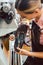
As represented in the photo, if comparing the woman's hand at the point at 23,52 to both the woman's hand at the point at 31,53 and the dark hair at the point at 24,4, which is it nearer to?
the woman's hand at the point at 31,53

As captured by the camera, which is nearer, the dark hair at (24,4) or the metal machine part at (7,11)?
the dark hair at (24,4)

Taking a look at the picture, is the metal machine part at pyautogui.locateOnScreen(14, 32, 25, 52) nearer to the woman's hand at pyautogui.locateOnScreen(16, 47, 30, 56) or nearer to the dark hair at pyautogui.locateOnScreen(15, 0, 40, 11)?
the woman's hand at pyautogui.locateOnScreen(16, 47, 30, 56)

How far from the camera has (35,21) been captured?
2.72 ft

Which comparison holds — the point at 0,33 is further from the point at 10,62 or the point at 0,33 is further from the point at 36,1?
the point at 36,1

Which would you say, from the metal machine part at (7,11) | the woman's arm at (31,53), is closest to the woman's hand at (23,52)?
the woman's arm at (31,53)

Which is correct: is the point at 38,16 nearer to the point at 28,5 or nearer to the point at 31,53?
the point at 28,5

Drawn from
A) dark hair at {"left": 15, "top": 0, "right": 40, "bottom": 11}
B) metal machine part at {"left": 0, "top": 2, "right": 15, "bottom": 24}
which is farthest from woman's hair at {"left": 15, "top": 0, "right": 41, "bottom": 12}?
metal machine part at {"left": 0, "top": 2, "right": 15, "bottom": 24}

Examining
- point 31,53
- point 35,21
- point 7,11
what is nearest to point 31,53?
point 31,53

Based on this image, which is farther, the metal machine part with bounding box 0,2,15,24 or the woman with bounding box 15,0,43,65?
the metal machine part with bounding box 0,2,15,24

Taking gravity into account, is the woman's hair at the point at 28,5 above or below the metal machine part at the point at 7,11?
above

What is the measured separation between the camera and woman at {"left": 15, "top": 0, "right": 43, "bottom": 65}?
2.56ft

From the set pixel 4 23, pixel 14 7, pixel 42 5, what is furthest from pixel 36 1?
pixel 4 23

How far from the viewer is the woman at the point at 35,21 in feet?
2.56

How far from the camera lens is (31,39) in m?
0.84
